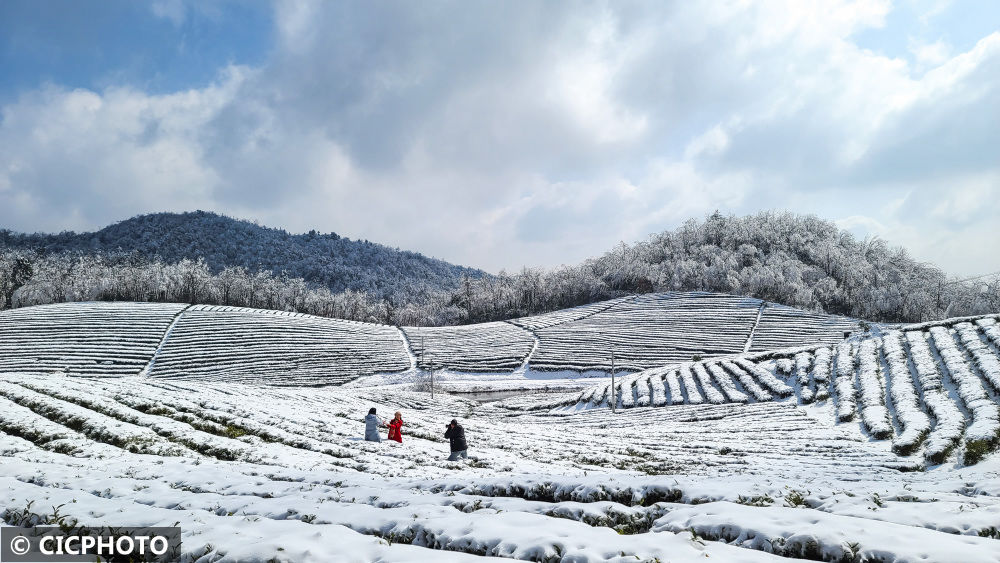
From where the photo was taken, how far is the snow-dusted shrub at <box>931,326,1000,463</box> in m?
16.1

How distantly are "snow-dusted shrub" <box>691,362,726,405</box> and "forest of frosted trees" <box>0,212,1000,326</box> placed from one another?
2898 inches

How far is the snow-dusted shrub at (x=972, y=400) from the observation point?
16078 millimetres

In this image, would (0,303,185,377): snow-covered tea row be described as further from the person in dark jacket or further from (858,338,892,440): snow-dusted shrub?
(858,338,892,440): snow-dusted shrub

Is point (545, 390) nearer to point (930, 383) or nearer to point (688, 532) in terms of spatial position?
point (930, 383)

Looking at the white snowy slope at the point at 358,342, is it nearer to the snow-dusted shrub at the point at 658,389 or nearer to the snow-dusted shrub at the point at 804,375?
the snow-dusted shrub at the point at 658,389

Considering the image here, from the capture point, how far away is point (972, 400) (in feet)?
72.5

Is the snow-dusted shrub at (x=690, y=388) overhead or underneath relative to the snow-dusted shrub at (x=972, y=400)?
underneath

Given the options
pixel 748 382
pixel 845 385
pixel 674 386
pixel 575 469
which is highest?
pixel 845 385

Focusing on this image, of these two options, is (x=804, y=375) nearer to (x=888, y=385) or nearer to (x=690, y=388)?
(x=888, y=385)

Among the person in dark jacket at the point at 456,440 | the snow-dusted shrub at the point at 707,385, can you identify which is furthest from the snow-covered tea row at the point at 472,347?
the person in dark jacket at the point at 456,440

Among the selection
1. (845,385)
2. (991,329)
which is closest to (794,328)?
(991,329)

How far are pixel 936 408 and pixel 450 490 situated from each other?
962 inches

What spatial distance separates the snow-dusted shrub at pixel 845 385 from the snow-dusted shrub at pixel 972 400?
4.65 meters

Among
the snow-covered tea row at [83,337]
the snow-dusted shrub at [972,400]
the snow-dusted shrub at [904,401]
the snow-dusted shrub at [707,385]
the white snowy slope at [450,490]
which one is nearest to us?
the white snowy slope at [450,490]
